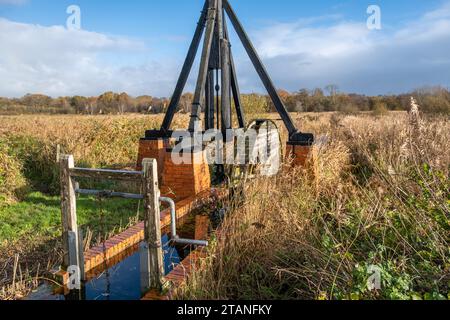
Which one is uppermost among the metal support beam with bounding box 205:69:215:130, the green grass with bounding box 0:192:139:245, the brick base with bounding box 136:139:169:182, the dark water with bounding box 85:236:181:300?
the metal support beam with bounding box 205:69:215:130

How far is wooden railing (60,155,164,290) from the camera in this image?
3066mm

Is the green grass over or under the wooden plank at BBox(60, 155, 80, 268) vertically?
under

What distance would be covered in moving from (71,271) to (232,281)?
1.58m

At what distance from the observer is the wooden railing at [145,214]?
307cm

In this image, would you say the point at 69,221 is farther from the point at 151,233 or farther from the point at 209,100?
the point at 209,100

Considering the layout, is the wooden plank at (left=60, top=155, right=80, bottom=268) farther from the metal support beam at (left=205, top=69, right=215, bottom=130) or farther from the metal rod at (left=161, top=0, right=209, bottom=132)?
the metal support beam at (left=205, top=69, right=215, bottom=130)

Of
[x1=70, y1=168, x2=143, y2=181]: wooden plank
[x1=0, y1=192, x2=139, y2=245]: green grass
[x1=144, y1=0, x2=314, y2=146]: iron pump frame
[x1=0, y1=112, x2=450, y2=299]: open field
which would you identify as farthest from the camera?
[x1=144, y1=0, x2=314, y2=146]: iron pump frame

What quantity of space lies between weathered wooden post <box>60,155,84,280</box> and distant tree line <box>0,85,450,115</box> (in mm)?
10011

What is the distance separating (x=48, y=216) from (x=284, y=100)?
25.4m

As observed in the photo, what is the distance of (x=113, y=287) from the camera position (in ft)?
11.9

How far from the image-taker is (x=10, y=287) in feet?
11.5

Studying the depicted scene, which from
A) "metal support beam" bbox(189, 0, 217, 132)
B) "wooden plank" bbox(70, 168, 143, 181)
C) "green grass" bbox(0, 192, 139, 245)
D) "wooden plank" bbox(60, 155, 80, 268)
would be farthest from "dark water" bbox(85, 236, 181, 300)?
"metal support beam" bbox(189, 0, 217, 132)
